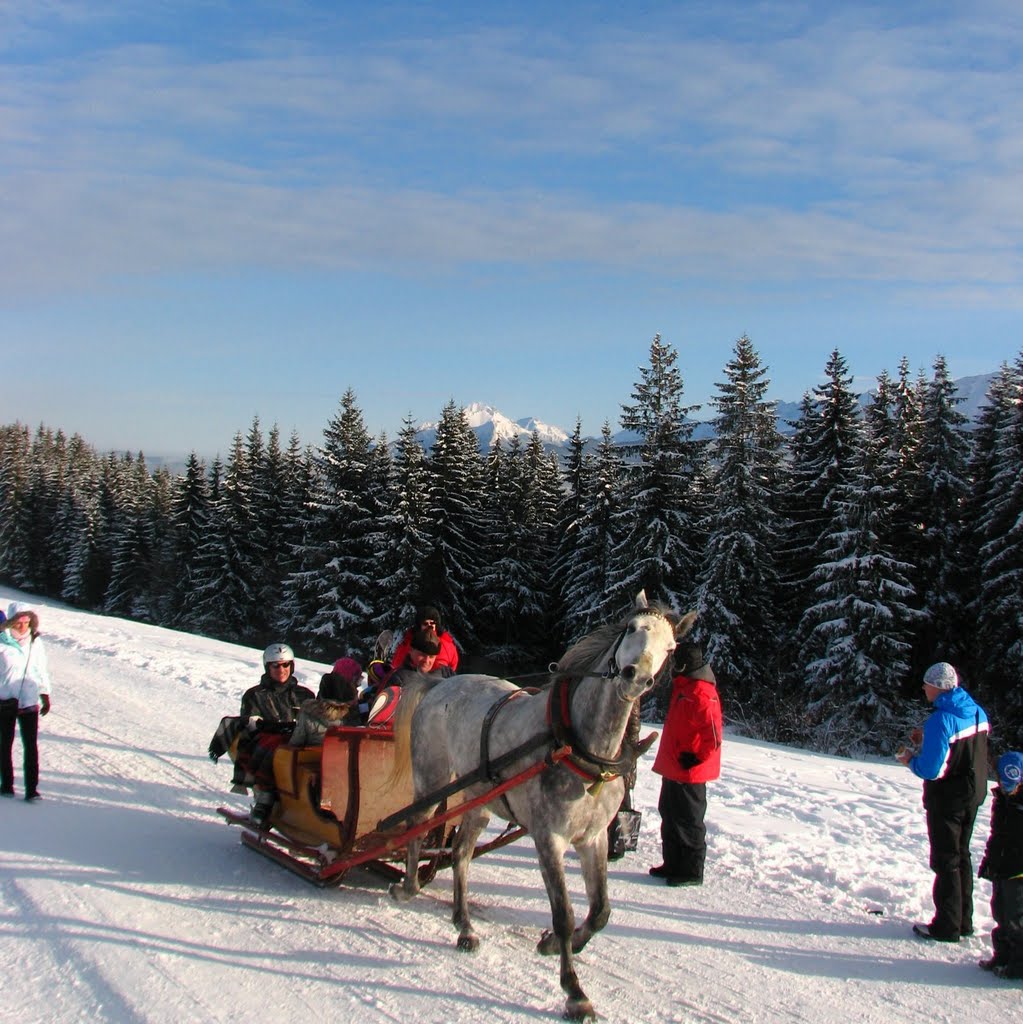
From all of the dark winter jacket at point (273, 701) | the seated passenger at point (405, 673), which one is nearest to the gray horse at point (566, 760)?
the seated passenger at point (405, 673)

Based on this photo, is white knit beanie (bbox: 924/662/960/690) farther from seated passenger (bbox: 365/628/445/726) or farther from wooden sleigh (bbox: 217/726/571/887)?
seated passenger (bbox: 365/628/445/726)

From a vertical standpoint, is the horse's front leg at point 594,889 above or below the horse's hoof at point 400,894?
above

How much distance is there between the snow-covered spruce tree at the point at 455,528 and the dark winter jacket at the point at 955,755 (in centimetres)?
3349

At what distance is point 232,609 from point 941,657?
36.6 metres

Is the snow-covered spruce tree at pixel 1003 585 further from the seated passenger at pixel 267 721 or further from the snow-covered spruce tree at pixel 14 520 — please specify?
the snow-covered spruce tree at pixel 14 520

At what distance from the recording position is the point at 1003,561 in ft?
87.0

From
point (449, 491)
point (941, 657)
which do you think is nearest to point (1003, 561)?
point (941, 657)

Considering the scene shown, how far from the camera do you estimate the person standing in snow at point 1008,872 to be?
5383 mm

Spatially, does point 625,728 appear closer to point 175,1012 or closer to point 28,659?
point 175,1012

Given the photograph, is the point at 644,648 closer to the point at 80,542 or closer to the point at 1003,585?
the point at 1003,585

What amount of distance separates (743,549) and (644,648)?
27.3 metres

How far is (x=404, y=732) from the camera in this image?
6.66m

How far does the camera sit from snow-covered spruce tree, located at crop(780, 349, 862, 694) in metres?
30.4

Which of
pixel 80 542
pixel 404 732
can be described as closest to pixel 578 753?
pixel 404 732
